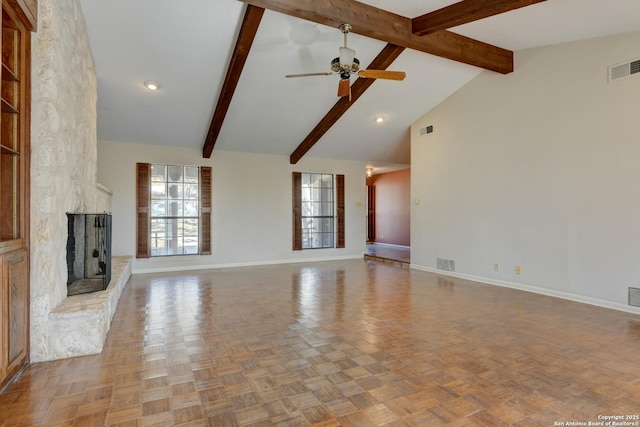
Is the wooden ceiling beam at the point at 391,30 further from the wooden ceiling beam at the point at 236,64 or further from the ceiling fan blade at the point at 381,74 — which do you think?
the ceiling fan blade at the point at 381,74

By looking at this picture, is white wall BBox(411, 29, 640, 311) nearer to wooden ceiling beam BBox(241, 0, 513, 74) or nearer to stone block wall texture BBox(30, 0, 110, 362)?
wooden ceiling beam BBox(241, 0, 513, 74)

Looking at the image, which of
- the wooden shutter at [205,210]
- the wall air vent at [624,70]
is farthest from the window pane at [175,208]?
the wall air vent at [624,70]

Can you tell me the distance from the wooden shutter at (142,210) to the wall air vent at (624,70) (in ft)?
23.3

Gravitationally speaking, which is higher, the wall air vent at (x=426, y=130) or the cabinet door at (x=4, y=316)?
the wall air vent at (x=426, y=130)

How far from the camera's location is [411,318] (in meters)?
3.71

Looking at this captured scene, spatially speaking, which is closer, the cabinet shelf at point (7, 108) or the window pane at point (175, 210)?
the cabinet shelf at point (7, 108)

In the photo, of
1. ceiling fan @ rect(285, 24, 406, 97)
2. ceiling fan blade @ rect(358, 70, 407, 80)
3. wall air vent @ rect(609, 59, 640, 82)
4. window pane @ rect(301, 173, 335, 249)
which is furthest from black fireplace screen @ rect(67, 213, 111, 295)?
wall air vent @ rect(609, 59, 640, 82)

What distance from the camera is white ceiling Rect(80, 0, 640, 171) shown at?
3771mm

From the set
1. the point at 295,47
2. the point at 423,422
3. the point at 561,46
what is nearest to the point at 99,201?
the point at 295,47

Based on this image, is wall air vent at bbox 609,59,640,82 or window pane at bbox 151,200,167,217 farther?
window pane at bbox 151,200,167,217

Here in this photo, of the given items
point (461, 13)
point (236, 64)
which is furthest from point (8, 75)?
point (461, 13)

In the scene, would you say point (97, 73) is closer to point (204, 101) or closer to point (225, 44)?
point (204, 101)

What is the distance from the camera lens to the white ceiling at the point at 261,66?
3771mm

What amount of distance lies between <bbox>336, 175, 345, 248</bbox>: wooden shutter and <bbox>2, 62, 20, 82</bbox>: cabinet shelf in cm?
646
